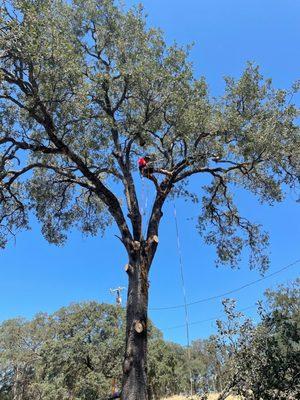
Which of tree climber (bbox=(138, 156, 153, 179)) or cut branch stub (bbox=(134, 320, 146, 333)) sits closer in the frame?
cut branch stub (bbox=(134, 320, 146, 333))

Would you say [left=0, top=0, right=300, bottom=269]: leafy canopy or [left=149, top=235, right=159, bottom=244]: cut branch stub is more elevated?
[left=0, top=0, right=300, bottom=269]: leafy canopy

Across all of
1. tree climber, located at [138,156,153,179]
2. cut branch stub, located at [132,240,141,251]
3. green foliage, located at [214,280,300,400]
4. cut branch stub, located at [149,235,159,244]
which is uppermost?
tree climber, located at [138,156,153,179]

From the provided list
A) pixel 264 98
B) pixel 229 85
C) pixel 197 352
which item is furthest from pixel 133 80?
pixel 197 352

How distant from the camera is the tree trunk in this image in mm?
6059

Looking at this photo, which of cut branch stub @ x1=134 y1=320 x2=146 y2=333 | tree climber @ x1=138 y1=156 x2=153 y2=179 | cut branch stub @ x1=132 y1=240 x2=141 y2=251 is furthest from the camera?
tree climber @ x1=138 y1=156 x2=153 y2=179

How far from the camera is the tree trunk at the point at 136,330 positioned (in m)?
6.06

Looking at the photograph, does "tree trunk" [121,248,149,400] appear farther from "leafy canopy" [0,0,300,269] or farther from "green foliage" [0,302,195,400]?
"green foliage" [0,302,195,400]

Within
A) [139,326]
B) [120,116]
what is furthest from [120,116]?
[139,326]

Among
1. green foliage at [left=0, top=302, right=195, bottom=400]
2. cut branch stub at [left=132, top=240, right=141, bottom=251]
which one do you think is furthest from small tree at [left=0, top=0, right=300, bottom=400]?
green foliage at [left=0, top=302, right=195, bottom=400]

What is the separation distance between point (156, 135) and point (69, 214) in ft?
10.7

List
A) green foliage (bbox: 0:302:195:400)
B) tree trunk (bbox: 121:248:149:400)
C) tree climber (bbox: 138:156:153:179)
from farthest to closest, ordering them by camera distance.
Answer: green foliage (bbox: 0:302:195:400), tree climber (bbox: 138:156:153:179), tree trunk (bbox: 121:248:149:400)

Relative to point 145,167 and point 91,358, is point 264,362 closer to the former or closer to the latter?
point 145,167

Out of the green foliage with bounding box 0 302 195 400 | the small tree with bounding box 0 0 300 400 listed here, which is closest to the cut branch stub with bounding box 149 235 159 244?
the small tree with bounding box 0 0 300 400

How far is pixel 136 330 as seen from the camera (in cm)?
648
